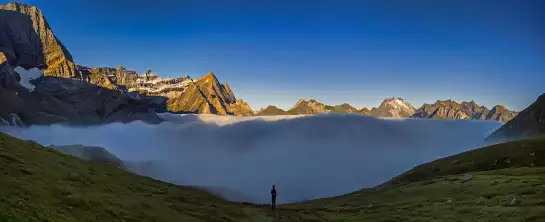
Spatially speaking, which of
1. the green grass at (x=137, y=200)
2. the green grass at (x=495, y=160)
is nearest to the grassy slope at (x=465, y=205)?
the green grass at (x=137, y=200)

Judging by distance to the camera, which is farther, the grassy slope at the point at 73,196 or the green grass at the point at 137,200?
the green grass at the point at 137,200

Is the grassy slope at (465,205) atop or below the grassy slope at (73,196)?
below

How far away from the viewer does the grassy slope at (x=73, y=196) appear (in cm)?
3316

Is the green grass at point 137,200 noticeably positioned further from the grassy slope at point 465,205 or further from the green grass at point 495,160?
the green grass at point 495,160

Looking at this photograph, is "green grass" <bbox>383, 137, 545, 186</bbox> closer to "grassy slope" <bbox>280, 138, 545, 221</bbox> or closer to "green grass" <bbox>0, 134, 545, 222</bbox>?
"grassy slope" <bbox>280, 138, 545, 221</bbox>

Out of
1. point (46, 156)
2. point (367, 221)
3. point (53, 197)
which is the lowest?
point (367, 221)

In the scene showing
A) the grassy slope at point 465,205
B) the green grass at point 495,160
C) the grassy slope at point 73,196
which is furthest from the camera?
Result: the green grass at point 495,160

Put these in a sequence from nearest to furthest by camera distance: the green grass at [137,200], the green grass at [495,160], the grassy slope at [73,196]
Result: 1. the grassy slope at [73,196]
2. the green grass at [137,200]
3. the green grass at [495,160]

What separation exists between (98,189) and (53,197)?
12.1m

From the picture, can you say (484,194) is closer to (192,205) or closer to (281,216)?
(281,216)

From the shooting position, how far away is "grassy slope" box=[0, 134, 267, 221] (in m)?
33.2

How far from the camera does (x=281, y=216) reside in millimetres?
66188

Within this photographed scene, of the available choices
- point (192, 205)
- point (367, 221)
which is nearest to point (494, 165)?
point (367, 221)

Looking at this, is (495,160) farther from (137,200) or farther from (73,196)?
(73,196)
